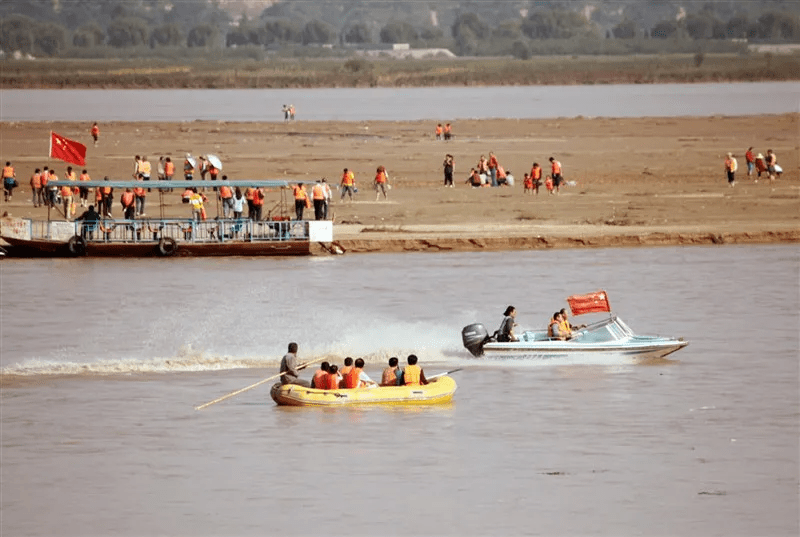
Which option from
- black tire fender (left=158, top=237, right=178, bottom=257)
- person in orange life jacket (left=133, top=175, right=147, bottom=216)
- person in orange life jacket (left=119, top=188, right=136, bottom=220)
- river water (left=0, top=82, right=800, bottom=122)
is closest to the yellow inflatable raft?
black tire fender (left=158, top=237, right=178, bottom=257)

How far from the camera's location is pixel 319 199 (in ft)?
185

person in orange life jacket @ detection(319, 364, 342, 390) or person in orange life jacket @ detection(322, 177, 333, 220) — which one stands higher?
person in orange life jacket @ detection(322, 177, 333, 220)

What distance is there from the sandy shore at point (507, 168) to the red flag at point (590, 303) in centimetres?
1903

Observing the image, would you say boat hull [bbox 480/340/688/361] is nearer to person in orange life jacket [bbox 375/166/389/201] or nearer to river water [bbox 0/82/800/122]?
person in orange life jacket [bbox 375/166/389/201]

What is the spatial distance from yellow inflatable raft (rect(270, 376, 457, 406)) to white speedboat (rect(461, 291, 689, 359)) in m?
4.03

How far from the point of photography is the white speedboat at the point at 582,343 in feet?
124

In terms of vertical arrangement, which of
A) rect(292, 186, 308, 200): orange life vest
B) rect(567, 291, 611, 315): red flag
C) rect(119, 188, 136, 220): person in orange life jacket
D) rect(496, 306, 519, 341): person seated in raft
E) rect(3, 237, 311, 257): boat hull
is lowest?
rect(496, 306, 519, 341): person seated in raft

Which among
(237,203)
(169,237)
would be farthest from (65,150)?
(237,203)

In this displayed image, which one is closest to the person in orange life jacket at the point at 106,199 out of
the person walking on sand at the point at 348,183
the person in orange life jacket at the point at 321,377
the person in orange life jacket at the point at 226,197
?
the person in orange life jacket at the point at 226,197

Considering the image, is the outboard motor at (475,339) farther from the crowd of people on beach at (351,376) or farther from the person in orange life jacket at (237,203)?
the person in orange life jacket at (237,203)

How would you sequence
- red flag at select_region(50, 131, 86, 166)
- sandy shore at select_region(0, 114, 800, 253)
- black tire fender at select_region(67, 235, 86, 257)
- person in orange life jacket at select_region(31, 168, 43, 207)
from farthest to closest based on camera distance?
person in orange life jacket at select_region(31, 168, 43, 207)
sandy shore at select_region(0, 114, 800, 253)
red flag at select_region(50, 131, 86, 166)
black tire fender at select_region(67, 235, 86, 257)

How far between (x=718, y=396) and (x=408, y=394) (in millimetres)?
7273

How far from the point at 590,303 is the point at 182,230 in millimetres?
21809

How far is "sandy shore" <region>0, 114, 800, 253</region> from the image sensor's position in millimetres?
58531
